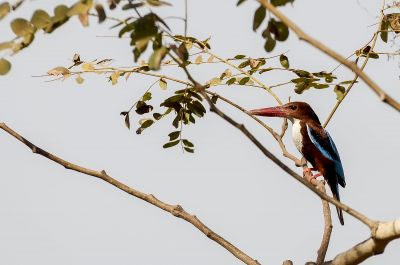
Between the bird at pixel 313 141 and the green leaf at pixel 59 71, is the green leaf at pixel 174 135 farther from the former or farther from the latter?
the bird at pixel 313 141

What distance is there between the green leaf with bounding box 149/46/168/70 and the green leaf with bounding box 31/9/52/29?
0.46m

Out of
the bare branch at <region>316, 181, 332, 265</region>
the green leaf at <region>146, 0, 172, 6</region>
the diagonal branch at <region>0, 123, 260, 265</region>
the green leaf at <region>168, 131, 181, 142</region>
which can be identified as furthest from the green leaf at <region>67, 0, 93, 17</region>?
the green leaf at <region>168, 131, 181, 142</region>

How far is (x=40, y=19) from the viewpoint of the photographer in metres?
2.62

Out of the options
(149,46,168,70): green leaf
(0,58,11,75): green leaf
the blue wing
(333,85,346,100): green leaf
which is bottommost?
(149,46,168,70): green leaf

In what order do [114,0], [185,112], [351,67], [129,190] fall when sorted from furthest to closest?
[185,112], [129,190], [114,0], [351,67]

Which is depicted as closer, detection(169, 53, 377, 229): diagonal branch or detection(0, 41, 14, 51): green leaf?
detection(169, 53, 377, 229): diagonal branch

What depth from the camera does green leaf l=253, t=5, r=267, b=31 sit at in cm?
261

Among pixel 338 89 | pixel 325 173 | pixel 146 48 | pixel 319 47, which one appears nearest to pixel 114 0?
pixel 146 48

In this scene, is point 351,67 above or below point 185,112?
below

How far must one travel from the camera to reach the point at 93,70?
447 cm

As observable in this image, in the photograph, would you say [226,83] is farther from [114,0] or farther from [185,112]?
[114,0]

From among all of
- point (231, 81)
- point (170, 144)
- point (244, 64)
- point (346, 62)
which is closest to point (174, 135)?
point (170, 144)

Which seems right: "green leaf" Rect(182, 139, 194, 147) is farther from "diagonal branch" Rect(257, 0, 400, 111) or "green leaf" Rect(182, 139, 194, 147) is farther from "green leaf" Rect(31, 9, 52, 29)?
"diagonal branch" Rect(257, 0, 400, 111)

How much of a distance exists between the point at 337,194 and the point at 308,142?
474mm
